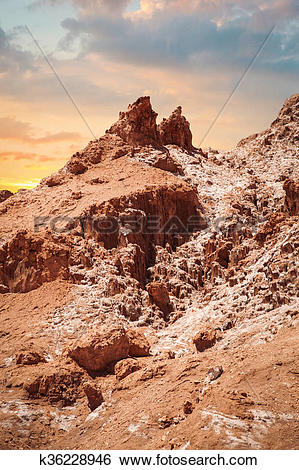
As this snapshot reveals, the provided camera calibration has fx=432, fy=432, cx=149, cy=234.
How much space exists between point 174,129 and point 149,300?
21.8m

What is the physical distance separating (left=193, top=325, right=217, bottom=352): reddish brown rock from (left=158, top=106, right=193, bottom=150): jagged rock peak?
25491mm

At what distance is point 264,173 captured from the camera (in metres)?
39.2

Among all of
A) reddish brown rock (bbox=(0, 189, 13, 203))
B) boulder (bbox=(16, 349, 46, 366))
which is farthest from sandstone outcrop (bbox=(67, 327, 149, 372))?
reddish brown rock (bbox=(0, 189, 13, 203))

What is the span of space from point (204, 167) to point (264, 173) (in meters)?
5.52

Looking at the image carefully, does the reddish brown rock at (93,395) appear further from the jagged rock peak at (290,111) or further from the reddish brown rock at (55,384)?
the jagged rock peak at (290,111)

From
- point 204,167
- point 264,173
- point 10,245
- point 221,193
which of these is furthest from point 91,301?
point 264,173

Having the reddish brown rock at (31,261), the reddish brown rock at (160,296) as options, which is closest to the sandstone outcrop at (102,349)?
the reddish brown rock at (160,296)

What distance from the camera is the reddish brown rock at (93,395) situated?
14516 mm

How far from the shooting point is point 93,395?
1457 cm

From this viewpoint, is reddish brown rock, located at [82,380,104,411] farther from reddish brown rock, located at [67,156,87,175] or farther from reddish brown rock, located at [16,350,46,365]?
reddish brown rock, located at [67,156,87,175]

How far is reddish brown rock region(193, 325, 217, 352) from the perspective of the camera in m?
16.6

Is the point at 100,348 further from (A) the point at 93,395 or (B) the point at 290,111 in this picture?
(B) the point at 290,111

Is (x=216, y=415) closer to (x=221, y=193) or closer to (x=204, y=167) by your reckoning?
(x=221, y=193)

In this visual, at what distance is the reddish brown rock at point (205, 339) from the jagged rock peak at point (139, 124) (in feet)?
74.1
